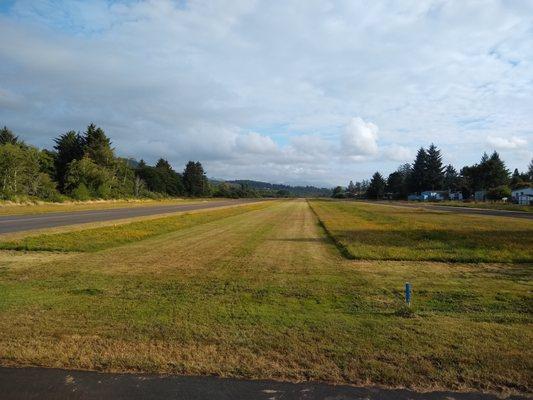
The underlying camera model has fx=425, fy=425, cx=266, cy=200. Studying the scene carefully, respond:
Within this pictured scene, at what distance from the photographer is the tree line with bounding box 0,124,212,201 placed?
63.3 meters

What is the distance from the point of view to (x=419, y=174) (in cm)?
13025

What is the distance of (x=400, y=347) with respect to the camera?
5719 mm

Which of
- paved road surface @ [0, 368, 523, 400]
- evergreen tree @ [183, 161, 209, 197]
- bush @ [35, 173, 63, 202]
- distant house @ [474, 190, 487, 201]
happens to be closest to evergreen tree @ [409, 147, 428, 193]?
distant house @ [474, 190, 487, 201]

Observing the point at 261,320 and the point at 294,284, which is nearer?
the point at 261,320

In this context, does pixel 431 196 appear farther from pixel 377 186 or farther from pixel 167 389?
pixel 167 389

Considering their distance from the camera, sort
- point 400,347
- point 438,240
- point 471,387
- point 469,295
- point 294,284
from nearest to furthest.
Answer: point 471,387, point 400,347, point 469,295, point 294,284, point 438,240

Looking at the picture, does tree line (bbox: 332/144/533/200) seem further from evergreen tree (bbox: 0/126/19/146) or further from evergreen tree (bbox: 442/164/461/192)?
evergreen tree (bbox: 0/126/19/146)

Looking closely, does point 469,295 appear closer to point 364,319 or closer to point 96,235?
point 364,319

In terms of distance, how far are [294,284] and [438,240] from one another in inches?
419

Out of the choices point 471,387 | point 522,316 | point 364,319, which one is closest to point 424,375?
point 471,387

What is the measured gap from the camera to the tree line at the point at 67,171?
63.3 metres

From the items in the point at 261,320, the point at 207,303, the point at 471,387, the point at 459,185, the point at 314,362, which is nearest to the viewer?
the point at 471,387

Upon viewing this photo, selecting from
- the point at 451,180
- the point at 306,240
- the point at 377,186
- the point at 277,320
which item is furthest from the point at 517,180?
the point at 277,320

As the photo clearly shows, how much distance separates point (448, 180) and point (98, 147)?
346 feet
